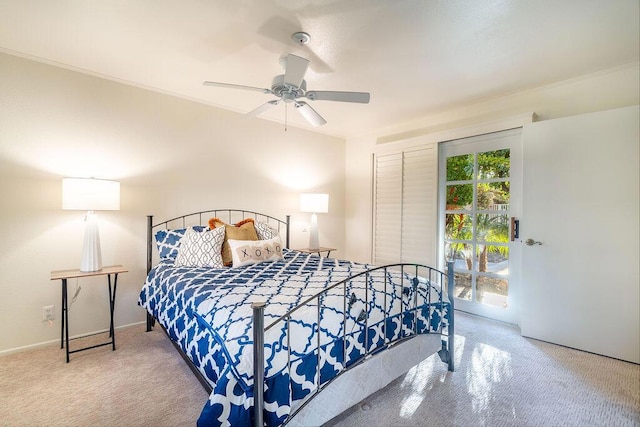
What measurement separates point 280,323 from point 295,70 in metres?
1.55

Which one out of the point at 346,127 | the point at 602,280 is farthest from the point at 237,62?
the point at 602,280

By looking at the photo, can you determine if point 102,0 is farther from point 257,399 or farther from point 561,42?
point 561,42

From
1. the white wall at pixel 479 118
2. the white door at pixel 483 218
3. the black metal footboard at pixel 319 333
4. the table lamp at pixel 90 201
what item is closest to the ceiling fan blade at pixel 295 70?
the black metal footboard at pixel 319 333

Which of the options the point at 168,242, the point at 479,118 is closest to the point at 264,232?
the point at 168,242

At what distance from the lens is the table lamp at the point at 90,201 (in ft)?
7.54

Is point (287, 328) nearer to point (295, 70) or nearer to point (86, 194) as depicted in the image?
point (295, 70)

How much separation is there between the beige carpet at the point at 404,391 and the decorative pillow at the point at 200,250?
742 millimetres

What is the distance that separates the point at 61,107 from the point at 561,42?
400cm

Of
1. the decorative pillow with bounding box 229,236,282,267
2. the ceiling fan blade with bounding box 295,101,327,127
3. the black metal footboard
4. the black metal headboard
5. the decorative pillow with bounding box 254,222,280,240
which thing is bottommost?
the black metal footboard

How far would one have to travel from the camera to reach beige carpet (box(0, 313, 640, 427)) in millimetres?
1690

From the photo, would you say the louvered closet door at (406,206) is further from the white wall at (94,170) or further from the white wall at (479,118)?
the white wall at (94,170)

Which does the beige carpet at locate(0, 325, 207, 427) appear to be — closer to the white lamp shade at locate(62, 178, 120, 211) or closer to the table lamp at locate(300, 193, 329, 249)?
the white lamp shade at locate(62, 178, 120, 211)

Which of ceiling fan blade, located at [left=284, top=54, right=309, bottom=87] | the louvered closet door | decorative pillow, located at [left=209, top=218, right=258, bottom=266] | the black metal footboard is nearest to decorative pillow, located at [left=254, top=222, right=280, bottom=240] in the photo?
decorative pillow, located at [left=209, top=218, right=258, bottom=266]

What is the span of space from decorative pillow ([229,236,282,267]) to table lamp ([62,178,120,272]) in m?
1.04
